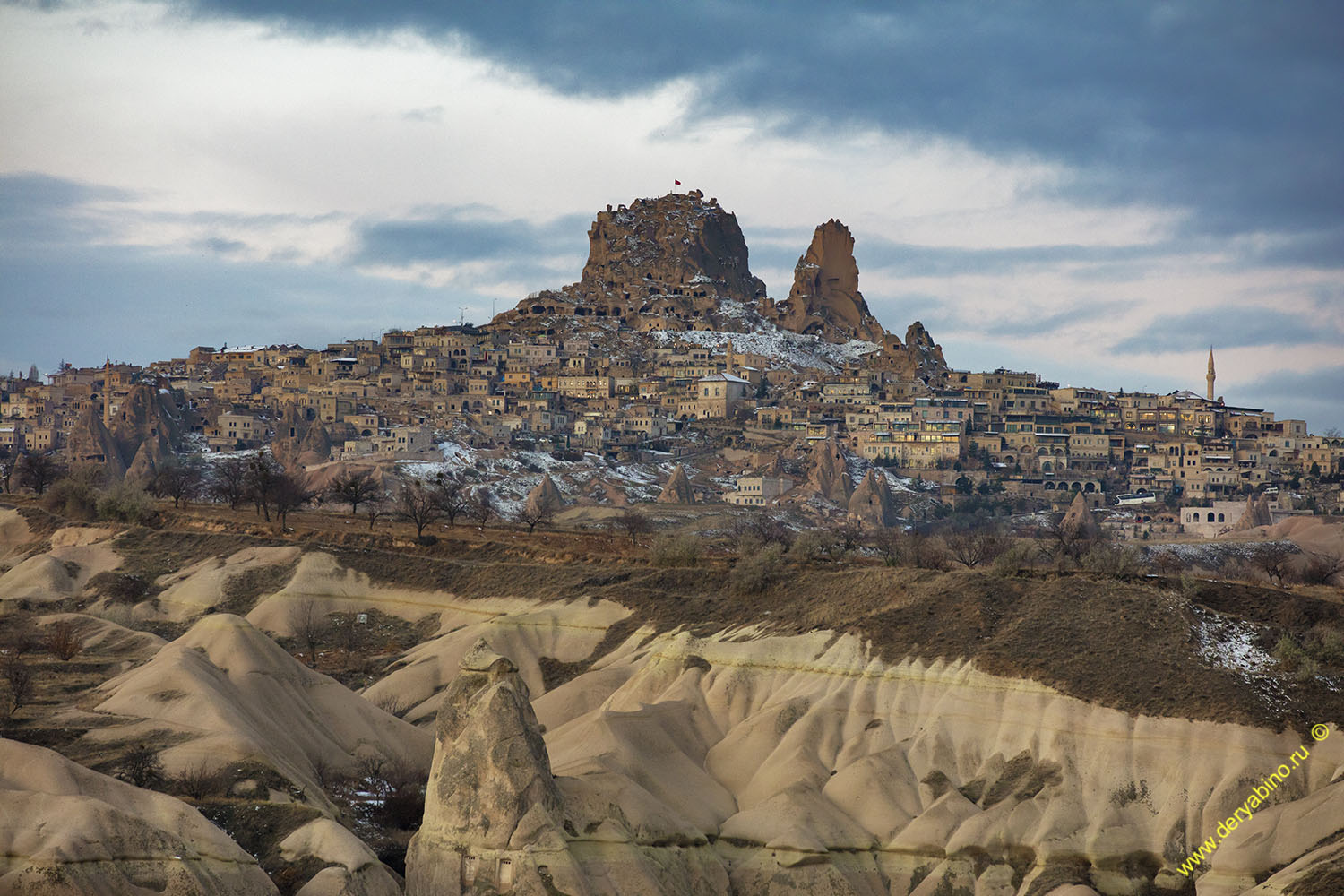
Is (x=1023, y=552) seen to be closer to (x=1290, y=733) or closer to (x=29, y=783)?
(x=1290, y=733)

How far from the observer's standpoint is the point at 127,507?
101 m

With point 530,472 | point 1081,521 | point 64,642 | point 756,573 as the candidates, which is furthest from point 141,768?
point 530,472

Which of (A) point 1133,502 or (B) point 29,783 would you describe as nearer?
(B) point 29,783

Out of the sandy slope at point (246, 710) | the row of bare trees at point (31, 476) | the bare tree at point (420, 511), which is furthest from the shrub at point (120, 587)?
the row of bare trees at point (31, 476)

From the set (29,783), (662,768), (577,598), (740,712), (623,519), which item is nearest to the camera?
(29,783)

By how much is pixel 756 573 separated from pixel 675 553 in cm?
943

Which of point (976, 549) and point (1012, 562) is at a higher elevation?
point (1012, 562)

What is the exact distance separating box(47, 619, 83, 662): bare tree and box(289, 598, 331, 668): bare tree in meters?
9.94

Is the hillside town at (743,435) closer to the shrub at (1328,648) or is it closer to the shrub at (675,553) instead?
the shrub at (675,553)

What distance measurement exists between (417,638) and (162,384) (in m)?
113

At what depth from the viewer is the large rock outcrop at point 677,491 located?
466ft

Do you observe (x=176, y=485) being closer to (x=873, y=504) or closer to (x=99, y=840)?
(x=873, y=504)

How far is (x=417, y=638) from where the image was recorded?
7762 centimetres

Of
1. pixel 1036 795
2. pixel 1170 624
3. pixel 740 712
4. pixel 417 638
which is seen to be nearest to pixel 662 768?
pixel 740 712
